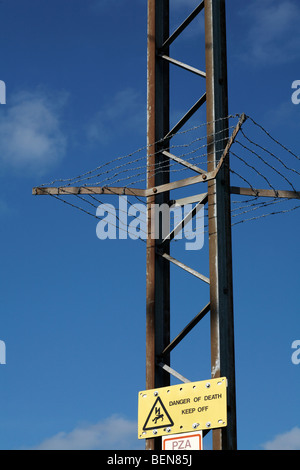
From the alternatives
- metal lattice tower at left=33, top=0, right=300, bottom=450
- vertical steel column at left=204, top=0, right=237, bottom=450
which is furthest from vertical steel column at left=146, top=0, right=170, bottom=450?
vertical steel column at left=204, top=0, right=237, bottom=450

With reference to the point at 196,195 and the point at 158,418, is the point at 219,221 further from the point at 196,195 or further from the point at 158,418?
the point at 158,418

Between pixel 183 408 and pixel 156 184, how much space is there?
2967 millimetres

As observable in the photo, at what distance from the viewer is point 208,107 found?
1278cm

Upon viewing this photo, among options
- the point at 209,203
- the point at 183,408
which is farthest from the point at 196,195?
the point at 183,408

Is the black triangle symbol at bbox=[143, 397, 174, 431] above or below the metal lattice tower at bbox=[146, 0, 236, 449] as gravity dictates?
below

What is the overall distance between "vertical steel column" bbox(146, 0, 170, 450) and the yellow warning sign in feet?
0.90

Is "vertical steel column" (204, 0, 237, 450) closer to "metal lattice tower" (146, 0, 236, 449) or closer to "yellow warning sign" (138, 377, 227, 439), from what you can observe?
"metal lattice tower" (146, 0, 236, 449)

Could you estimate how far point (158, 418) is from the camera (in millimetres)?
11766

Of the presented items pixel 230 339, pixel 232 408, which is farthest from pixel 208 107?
pixel 232 408

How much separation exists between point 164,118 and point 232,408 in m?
4.05

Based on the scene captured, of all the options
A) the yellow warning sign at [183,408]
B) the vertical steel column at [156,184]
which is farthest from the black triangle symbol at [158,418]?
the vertical steel column at [156,184]

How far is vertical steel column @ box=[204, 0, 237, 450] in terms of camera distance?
11.5m
